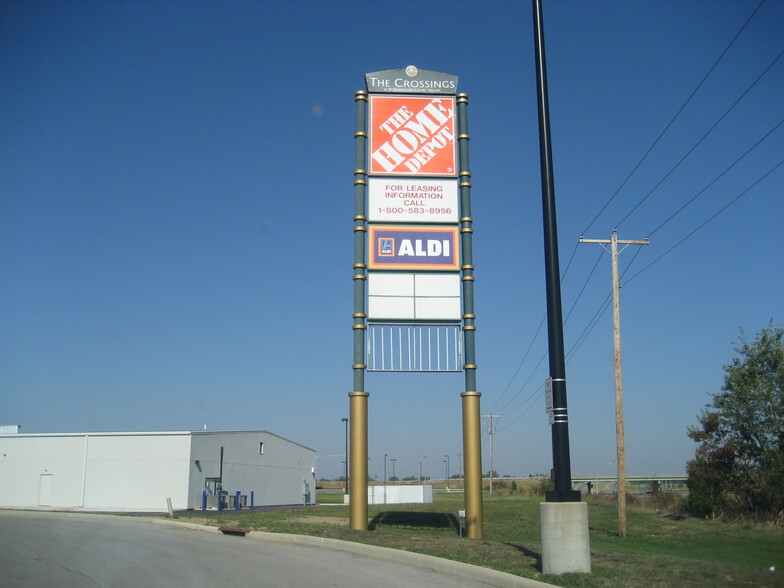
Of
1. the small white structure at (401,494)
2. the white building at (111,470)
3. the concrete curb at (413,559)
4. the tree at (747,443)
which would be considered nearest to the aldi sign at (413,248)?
the concrete curb at (413,559)

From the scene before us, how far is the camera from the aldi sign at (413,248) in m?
20.8

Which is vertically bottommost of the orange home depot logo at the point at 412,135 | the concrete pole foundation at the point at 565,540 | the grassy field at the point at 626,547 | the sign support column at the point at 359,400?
the grassy field at the point at 626,547

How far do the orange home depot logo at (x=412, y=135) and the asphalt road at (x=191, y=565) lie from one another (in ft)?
35.9

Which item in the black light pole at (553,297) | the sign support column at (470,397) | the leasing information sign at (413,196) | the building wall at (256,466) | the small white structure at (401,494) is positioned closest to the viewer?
the black light pole at (553,297)

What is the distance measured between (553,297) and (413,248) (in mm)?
8844

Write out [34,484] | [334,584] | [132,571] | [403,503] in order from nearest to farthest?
1. [334,584]
2. [132,571]
3. [34,484]
4. [403,503]

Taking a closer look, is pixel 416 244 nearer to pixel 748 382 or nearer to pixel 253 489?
pixel 748 382

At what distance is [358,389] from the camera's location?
2002 cm

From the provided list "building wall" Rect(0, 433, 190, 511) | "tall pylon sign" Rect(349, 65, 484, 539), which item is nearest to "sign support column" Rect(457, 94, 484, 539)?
"tall pylon sign" Rect(349, 65, 484, 539)

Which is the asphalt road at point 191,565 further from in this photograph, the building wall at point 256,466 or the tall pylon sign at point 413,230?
the building wall at point 256,466

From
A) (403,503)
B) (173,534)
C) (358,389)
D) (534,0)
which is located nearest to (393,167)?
(358,389)

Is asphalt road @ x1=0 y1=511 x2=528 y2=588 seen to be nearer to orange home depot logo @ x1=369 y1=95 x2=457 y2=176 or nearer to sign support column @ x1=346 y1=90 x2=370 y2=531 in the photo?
sign support column @ x1=346 y1=90 x2=370 y2=531

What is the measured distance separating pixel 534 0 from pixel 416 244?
8678 mm

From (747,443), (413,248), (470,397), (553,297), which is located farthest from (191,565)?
(747,443)
